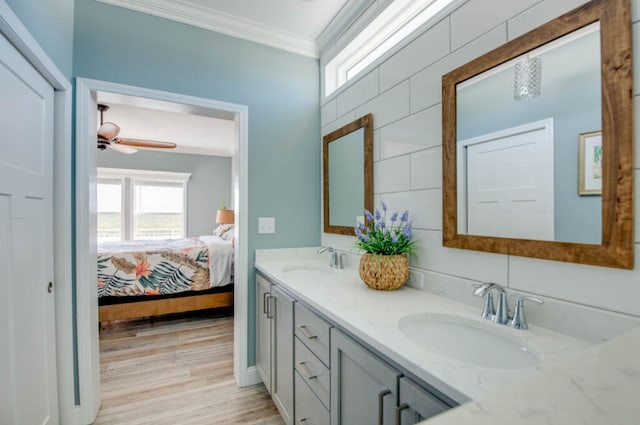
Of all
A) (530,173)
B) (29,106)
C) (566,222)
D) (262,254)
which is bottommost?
(262,254)

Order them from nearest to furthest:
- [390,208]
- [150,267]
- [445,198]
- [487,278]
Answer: [487,278] → [445,198] → [390,208] → [150,267]

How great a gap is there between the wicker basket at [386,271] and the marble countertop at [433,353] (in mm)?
36

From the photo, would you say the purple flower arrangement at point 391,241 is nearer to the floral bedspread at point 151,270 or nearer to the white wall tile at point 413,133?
the white wall tile at point 413,133

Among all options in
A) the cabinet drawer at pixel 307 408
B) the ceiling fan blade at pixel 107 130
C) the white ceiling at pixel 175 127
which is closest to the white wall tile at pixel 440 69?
the cabinet drawer at pixel 307 408

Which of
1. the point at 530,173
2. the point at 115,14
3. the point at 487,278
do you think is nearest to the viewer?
the point at 530,173

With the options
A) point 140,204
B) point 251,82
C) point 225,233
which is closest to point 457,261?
point 251,82

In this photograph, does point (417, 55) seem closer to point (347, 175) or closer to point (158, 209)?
point (347, 175)

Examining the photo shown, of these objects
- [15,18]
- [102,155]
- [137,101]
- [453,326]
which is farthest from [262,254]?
[102,155]

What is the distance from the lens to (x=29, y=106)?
1270 millimetres

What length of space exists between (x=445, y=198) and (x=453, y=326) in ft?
1.67

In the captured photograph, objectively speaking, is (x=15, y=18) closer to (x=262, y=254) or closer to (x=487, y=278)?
(x=262, y=254)

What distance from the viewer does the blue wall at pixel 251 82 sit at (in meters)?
1.73

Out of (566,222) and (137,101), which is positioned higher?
(137,101)

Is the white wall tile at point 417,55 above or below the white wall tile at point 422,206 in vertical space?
above
